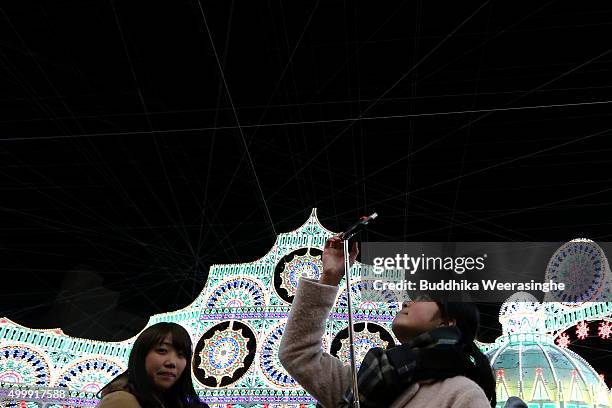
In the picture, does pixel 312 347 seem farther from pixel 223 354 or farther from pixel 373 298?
pixel 223 354

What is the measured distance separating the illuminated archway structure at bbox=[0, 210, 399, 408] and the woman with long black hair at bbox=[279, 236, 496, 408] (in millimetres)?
1990

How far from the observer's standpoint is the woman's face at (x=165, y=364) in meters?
1.10

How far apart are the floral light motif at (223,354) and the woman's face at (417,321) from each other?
7.30 ft

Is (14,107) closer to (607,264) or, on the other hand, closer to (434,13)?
(434,13)

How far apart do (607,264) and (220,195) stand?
1.97m

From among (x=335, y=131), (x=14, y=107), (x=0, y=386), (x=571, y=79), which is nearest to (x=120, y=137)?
(x=14, y=107)

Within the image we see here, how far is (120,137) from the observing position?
3146 mm

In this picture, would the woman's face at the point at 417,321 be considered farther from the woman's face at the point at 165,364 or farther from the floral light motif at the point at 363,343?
the floral light motif at the point at 363,343

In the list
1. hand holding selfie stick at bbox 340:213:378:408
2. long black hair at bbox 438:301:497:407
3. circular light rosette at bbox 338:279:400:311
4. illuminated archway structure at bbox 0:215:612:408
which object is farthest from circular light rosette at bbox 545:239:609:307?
hand holding selfie stick at bbox 340:213:378:408

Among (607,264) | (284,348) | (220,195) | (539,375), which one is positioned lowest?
(284,348)

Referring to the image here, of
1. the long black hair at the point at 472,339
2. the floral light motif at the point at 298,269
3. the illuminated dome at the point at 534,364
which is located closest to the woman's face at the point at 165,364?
the long black hair at the point at 472,339

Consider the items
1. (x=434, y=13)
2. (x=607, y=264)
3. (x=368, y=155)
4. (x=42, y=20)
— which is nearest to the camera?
(x=434, y=13)

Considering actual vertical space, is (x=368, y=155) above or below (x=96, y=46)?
below

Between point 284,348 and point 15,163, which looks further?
point 15,163
